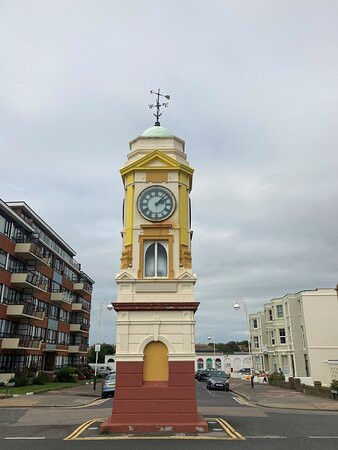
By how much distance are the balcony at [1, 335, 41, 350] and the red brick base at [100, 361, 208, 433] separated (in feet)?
90.1

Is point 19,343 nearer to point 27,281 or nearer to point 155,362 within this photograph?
point 27,281

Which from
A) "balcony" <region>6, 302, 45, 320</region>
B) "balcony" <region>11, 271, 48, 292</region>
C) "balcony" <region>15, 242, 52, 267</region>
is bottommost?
"balcony" <region>6, 302, 45, 320</region>

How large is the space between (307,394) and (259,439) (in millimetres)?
22515

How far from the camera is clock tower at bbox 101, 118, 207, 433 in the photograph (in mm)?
→ 13289

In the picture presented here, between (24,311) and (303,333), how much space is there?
31.4 metres

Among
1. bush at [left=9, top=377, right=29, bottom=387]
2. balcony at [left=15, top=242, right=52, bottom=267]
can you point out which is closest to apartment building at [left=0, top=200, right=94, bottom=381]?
→ balcony at [left=15, top=242, right=52, bottom=267]

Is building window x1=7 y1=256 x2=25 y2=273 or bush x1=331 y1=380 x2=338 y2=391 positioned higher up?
building window x1=7 y1=256 x2=25 y2=273

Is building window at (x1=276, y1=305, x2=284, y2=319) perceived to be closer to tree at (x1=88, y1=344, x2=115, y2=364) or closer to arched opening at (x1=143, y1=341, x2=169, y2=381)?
tree at (x1=88, y1=344, x2=115, y2=364)

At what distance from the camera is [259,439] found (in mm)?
12078

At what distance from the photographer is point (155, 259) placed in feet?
50.4

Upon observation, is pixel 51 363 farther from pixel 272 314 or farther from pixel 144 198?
pixel 144 198

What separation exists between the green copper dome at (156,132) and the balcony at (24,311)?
27.0 m

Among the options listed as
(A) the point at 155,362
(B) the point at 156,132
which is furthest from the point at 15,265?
(A) the point at 155,362

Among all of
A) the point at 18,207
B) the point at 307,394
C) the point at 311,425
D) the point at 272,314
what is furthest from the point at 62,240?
the point at 311,425
